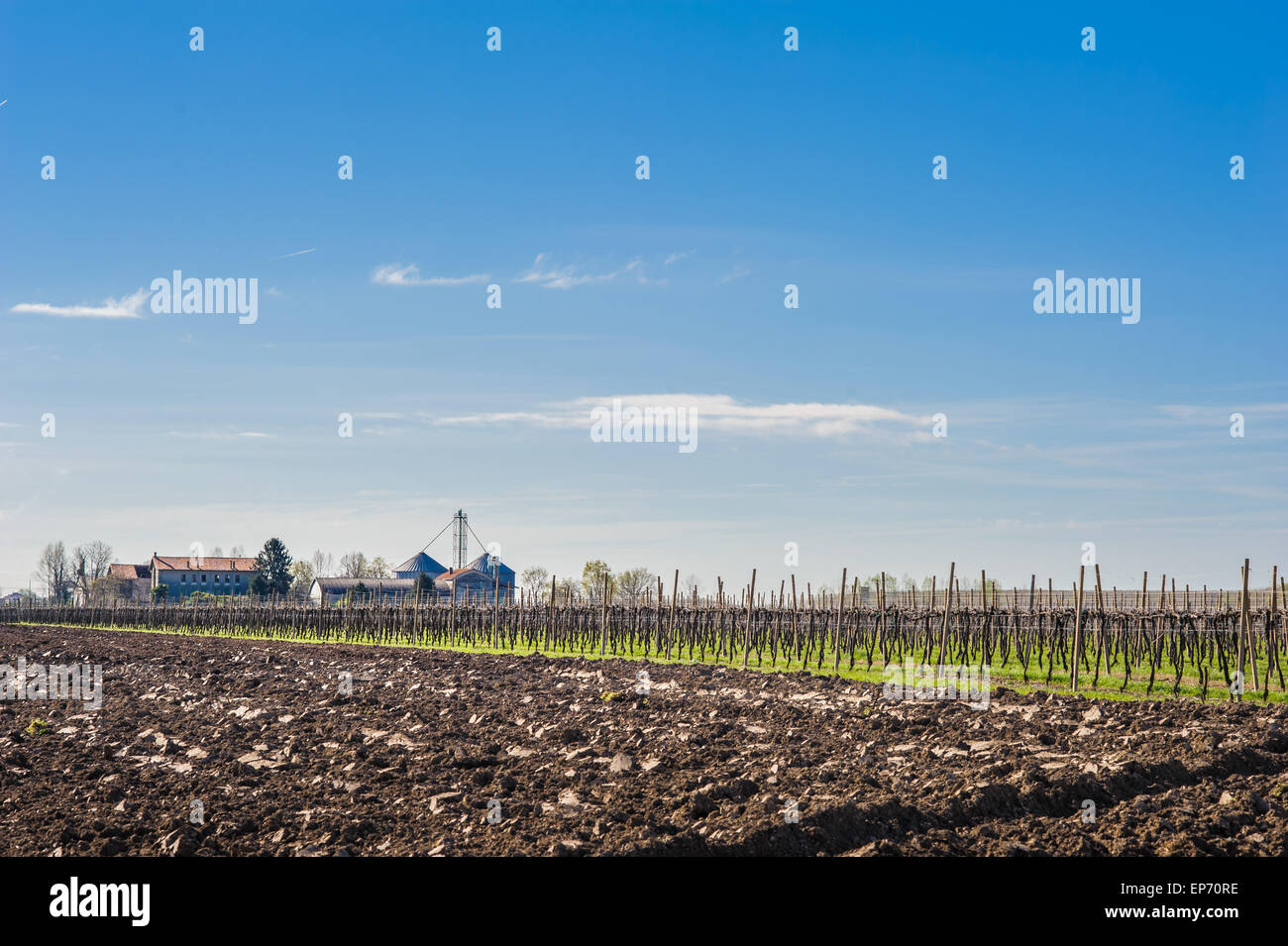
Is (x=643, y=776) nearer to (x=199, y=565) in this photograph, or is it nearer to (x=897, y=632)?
(x=897, y=632)

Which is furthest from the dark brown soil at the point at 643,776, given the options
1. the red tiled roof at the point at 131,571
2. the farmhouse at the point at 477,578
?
the red tiled roof at the point at 131,571

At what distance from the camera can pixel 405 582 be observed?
9831cm

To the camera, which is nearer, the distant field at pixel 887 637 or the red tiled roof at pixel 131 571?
the distant field at pixel 887 637

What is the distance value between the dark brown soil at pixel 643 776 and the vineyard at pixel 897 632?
565cm

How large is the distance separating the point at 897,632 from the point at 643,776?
19.5 meters

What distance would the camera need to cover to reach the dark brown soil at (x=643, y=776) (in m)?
7.74

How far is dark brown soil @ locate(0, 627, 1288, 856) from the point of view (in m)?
7.74

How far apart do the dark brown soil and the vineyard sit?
18.5 feet

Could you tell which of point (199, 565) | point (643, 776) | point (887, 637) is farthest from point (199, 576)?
point (643, 776)

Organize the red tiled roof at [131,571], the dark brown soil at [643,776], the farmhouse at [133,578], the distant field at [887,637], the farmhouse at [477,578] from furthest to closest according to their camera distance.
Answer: the red tiled roof at [131,571]
the farmhouse at [133,578]
the farmhouse at [477,578]
the distant field at [887,637]
the dark brown soil at [643,776]

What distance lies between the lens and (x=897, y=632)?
2798 cm

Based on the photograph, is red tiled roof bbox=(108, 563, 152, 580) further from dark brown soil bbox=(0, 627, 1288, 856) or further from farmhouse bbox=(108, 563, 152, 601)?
dark brown soil bbox=(0, 627, 1288, 856)

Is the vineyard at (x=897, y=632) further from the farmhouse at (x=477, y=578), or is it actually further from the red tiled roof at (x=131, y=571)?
the red tiled roof at (x=131, y=571)
